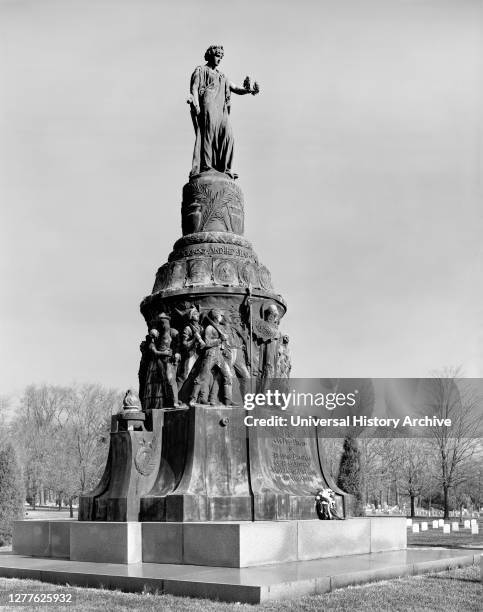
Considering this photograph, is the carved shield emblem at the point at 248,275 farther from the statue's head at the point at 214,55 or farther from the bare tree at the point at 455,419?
the bare tree at the point at 455,419

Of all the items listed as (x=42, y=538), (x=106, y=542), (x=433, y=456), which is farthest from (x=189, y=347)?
(x=433, y=456)

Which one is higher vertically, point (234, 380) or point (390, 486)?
point (234, 380)

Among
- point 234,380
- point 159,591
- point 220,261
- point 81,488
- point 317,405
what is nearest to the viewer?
point 159,591

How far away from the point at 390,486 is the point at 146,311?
161ft

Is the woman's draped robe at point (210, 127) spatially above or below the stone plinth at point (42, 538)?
above

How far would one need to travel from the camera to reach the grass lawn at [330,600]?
25.7 feet

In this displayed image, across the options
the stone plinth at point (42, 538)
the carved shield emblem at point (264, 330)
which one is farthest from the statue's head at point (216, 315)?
the stone plinth at point (42, 538)

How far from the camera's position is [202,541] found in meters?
10.3

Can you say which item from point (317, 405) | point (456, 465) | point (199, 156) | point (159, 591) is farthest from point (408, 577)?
point (456, 465)

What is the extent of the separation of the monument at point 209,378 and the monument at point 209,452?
0.9 inches

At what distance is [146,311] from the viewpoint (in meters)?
14.3

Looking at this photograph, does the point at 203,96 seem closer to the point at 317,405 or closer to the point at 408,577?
the point at 317,405

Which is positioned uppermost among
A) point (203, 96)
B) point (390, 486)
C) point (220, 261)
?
point (203, 96)

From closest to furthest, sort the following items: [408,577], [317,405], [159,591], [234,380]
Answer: [159,591]
[408,577]
[234,380]
[317,405]
